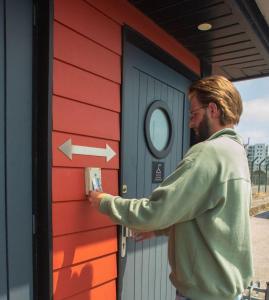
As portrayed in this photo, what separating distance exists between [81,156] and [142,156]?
735mm

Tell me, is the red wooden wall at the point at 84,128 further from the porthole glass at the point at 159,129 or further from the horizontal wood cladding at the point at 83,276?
the porthole glass at the point at 159,129

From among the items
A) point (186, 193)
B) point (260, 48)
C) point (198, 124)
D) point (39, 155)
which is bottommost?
point (186, 193)

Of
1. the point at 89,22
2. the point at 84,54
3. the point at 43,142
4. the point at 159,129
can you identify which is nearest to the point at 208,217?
the point at 43,142

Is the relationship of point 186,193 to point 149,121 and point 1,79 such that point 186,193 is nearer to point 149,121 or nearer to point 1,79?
point 1,79

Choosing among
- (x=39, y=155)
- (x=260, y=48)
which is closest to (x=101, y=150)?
(x=39, y=155)

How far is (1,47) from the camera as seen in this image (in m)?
1.54

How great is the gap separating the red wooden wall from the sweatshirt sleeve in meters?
0.52

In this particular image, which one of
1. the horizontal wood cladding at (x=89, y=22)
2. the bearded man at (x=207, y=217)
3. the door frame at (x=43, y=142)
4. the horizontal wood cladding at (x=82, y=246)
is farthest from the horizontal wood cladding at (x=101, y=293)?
the horizontal wood cladding at (x=89, y=22)

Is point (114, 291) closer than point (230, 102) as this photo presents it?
No

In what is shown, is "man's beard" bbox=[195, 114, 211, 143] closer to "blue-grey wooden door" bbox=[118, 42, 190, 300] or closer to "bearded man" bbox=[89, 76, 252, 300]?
"bearded man" bbox=[89, 76, 252, 300]

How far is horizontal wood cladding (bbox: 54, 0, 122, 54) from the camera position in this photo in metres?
1.83

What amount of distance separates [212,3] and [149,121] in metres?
0.92

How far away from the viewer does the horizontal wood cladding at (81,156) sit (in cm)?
177

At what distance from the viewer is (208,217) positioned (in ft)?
4.80
